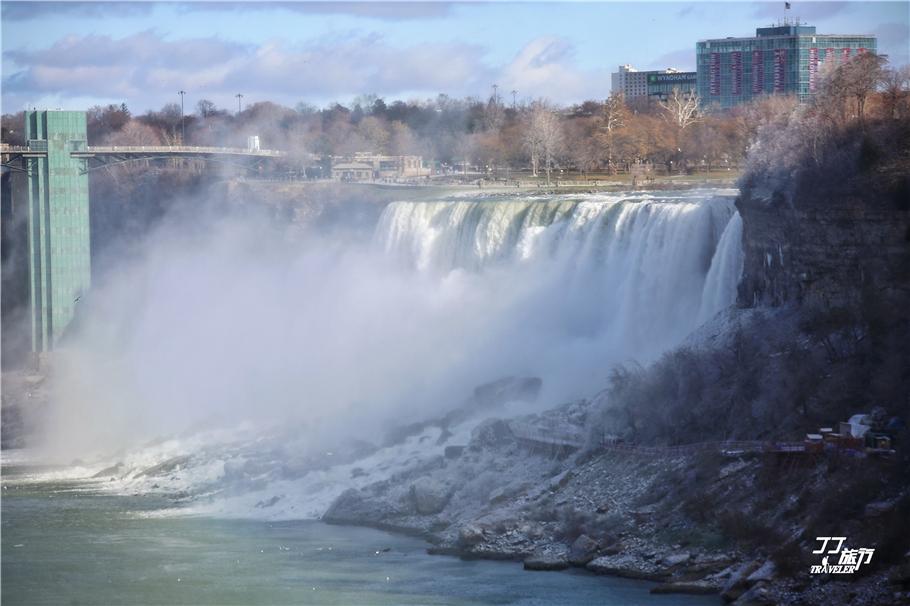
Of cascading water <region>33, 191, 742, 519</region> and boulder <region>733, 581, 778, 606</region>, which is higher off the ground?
cascading water <region>33, 191, 742, 519</region>

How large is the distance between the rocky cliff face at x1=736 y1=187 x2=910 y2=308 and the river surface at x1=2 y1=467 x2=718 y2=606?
28.2 feet

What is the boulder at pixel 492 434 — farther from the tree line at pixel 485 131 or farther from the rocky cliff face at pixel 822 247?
the tree line at pixel 485 131

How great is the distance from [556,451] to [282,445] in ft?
29.9

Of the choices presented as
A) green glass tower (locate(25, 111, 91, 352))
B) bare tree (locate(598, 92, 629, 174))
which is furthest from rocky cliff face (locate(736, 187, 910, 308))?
bare tree (locate(598, 92, 629, 174))

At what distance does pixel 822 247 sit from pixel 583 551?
8862mm

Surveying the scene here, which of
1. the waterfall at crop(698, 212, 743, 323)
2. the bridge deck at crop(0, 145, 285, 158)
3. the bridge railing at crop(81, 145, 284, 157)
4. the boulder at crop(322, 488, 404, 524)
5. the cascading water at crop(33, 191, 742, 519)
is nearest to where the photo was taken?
the boulder at crop(322, 488, 404, 524)

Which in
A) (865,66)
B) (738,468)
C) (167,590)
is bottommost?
(167,590)

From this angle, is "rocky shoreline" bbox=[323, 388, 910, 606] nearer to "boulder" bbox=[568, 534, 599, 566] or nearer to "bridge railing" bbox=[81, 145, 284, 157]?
"boulder" bbox=[568, 534, 599, 566]

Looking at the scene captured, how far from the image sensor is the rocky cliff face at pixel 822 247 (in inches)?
1242

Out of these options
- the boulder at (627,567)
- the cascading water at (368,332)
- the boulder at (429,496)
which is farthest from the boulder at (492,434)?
the boulder at (627,567)

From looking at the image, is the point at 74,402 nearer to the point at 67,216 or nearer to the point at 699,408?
the point at 67,216

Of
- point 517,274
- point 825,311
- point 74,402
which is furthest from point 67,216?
point 825,311

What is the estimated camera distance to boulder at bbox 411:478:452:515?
33.0m

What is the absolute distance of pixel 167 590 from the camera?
93.4 ft
